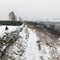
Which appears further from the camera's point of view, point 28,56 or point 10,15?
point 10,15

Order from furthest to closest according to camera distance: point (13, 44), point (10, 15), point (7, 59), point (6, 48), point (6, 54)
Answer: point (10, 15), point (13, 44), point (6, 48), point (6, 54), point (7, 59)

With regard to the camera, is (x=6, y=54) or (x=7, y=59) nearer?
(x=7, y=59)

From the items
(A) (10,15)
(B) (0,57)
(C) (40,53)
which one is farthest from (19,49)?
(A) (10,15)

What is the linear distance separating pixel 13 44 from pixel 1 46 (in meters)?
2.26

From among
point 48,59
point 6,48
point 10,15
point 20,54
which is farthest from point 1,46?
point 10,15

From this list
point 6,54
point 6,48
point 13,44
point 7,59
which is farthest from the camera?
point 13,44

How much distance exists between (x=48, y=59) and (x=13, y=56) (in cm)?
245

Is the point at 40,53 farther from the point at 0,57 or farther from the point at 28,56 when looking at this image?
the point at 0,57

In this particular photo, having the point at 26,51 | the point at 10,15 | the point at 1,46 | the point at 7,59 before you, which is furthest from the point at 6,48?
the point at 10,15

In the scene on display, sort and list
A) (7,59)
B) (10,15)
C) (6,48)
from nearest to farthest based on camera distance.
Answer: (7,59) < (6,48) < (10,15)

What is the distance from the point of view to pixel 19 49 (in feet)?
63.2

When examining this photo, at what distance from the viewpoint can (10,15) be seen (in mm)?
117375

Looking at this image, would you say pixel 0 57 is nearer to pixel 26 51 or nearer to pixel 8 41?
pixel 26 51

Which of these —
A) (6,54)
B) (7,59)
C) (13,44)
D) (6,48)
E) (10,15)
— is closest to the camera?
(7,59)
